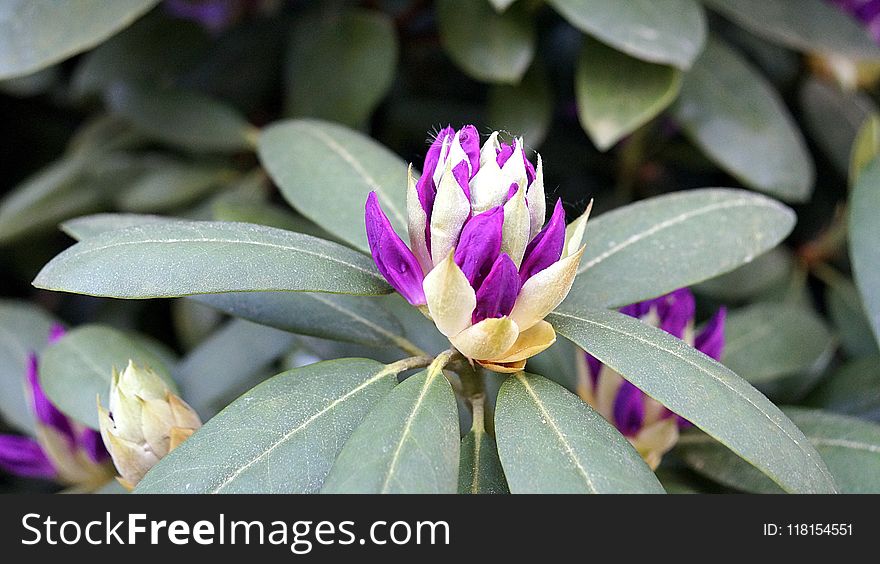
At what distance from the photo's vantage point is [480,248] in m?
0.51

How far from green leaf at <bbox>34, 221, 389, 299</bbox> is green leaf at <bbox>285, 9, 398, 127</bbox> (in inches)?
21.8

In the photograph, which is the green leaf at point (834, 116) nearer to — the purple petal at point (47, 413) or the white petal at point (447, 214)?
the white petal at point (447, 214)

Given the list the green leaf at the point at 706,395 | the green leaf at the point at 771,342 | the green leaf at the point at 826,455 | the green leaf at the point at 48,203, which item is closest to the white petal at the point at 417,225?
the green leaf at the point at 706,395

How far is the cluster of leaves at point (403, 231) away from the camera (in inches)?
20.9

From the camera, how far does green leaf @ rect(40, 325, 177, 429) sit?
0.79 meters

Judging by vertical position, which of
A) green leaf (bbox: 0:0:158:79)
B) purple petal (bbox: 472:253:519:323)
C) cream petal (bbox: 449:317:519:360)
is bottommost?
cream petal (bbox: 449:317:519:360)

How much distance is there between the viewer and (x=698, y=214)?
0.74 metres

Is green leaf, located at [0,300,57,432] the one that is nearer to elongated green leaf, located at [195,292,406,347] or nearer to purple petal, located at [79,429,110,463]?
purple petal, located at [79,429,110,463]

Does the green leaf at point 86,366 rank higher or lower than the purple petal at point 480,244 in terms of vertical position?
lower

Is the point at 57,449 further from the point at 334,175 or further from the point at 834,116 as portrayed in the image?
the point at 834,116

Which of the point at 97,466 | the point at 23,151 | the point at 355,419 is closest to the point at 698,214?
the point at 355,419

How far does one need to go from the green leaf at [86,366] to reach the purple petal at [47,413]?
38mm

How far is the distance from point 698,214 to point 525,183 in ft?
0.95

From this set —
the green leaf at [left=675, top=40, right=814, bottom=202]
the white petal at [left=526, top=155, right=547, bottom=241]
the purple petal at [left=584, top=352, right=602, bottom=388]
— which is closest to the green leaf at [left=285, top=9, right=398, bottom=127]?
the green leaf at [left=675, top=40, right=814, bottom=202]
